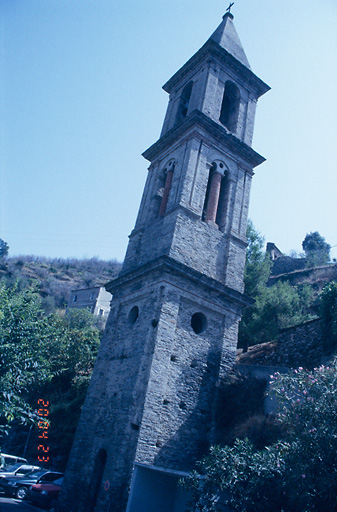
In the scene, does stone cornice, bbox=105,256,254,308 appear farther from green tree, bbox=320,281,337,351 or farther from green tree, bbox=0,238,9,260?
green tree, bbox=0,238,9,260

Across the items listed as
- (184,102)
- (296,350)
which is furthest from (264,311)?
(184,102)

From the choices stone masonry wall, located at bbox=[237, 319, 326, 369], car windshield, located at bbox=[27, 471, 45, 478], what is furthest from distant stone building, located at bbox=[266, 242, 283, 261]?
car windshield, located at bbox=[27, 471, 45, 478]

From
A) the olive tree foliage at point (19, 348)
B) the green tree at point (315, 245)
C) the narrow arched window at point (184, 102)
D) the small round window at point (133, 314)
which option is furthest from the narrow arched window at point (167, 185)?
the green tree at point (315, 245)

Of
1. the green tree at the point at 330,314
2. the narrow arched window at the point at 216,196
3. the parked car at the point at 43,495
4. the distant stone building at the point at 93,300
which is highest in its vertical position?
the distant stone building at the point at 93,300

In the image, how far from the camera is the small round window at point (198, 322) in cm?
1390

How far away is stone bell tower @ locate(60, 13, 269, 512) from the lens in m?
11.2

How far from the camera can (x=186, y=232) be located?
14711 mm

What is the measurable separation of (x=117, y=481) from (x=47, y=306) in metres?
47.5

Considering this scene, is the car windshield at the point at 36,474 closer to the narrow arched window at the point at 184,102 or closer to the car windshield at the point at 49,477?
the car windshield at the point at 49,477

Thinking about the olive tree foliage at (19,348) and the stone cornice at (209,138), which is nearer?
the olive tree foliage at (19,348)

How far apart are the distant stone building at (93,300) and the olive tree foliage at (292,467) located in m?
46.2

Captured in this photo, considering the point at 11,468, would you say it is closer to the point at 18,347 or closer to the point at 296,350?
the point at 18,347

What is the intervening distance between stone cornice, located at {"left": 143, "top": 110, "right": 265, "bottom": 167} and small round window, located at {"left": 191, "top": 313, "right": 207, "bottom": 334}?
7957 mm

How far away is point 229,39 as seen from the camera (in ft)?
69.9
